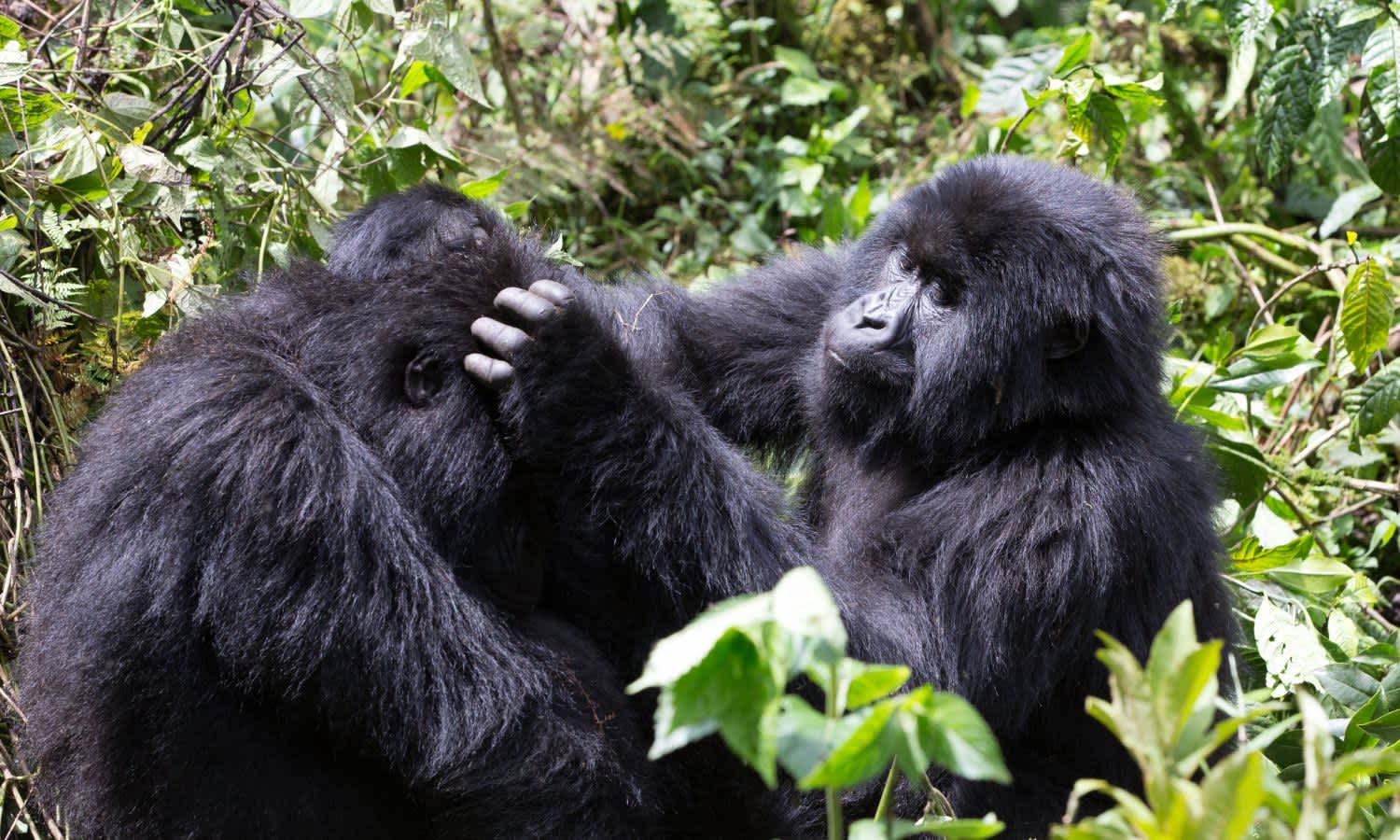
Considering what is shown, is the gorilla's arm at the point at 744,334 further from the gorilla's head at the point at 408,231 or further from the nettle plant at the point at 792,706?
the nettle plant at the point at 792,706

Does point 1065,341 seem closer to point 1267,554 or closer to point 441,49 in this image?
point 1267,554

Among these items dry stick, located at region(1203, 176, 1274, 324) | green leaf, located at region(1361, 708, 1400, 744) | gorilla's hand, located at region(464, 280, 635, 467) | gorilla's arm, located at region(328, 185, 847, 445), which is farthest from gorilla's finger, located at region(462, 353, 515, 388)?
dry stick, located at region(1203, 176, 1274, 324)

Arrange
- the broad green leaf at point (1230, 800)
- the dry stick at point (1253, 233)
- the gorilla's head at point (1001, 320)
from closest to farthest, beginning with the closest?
the broad green leaf at point (1230, 800) < the gorilla's head at point (1001, 320) < the dry stick at point (1253, 233)

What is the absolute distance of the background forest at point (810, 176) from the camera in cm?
326

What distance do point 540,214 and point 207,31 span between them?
1838 millimetres

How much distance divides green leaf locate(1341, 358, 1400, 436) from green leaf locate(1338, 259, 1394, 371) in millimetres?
150

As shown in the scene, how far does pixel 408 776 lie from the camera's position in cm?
262

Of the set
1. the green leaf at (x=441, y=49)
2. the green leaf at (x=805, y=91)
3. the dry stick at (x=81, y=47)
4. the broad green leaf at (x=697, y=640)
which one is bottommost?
the green leaf at (x=805, y=91)

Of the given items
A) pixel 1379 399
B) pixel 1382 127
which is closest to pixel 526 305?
pixel 1379 399

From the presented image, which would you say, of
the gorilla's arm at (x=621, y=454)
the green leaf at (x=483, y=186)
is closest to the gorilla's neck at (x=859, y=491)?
the gorilla's arm at (x=621, y=454)

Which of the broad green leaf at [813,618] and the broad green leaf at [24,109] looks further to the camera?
the broad green leaf at [24,109]

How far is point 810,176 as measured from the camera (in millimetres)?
5602

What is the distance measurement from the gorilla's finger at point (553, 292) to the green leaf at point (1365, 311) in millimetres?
2285

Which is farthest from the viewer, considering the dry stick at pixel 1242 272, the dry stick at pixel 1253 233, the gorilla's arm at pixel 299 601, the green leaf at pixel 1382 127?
the dry stick at pixel 1242 272
